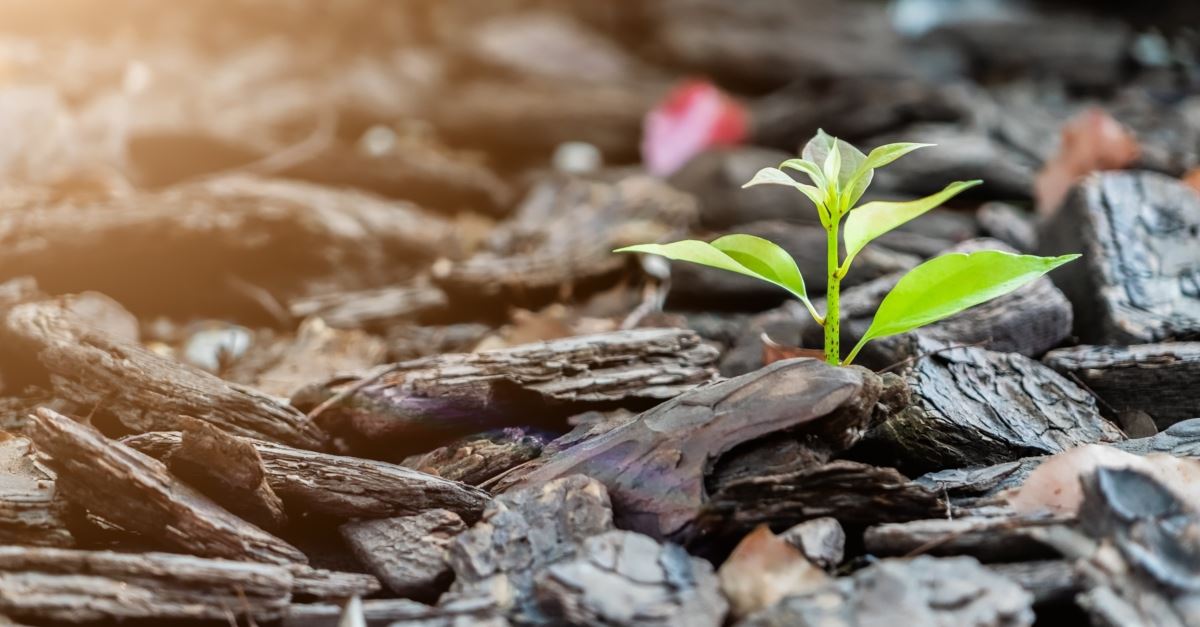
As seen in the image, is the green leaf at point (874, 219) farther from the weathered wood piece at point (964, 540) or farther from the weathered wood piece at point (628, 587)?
the weathered wood piece at point (628, 587)

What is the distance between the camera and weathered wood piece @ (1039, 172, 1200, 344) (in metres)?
1.60

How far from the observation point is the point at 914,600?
925mm

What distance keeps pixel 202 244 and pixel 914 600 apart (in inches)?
73.5

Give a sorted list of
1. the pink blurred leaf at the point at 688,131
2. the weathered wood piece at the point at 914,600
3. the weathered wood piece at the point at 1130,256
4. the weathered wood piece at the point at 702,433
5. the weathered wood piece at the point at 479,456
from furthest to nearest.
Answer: the pink blurred leaf at the point at 688,131 → the weathered wood piece at the point at 1130,256 → the weathered wood piece at the point at 479,456 → the weathered wood piece at the point at 702,433 → the weathered wood piece at the point at 914,600

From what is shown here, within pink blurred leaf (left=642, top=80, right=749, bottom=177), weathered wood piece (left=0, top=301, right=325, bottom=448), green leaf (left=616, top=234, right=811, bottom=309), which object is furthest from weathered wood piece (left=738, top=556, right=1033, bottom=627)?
pink blurred leaf (left=642, top=80, right=749, bottom=177)

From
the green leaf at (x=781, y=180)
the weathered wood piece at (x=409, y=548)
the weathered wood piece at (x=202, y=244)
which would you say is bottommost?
the weathered wood piece at (x=409, y=548)

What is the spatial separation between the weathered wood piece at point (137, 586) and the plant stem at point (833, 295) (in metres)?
0.83

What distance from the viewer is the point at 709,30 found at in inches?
164

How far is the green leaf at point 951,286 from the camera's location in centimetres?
122

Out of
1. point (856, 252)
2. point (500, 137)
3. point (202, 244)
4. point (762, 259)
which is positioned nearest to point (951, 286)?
point (856, 252)

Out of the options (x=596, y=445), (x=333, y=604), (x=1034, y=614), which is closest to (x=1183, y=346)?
(x=1034, y=614)

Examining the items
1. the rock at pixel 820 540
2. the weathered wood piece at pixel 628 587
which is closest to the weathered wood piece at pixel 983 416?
the rock at pixel 820 540

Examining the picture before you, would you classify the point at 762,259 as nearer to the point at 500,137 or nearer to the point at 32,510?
the point at 32,510

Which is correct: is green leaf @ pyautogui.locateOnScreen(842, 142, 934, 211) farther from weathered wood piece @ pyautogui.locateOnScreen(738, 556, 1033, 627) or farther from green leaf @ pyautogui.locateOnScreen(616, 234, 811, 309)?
weathered wood piece @ pyautogui.locateOnScreen(738, 556, 1033, 627)
